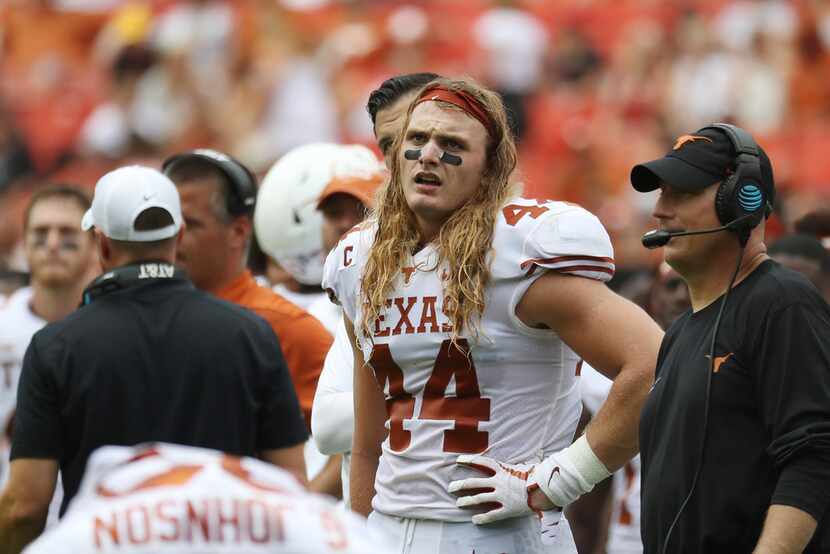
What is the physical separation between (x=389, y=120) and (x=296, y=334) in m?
0.79

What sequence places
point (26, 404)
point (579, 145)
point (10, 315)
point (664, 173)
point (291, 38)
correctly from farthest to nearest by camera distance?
point (291, 38), point (579, 145), point (10, 315), point (26, 404), point (664, 173)

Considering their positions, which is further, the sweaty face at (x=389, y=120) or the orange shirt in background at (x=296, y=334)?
the orange shirt in background at (x=296, y=334)

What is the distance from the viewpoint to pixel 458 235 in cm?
388

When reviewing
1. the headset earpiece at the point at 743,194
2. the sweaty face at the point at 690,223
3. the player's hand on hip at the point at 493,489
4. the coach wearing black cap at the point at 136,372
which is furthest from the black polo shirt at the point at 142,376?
the headset earpiece at the point at 743,194

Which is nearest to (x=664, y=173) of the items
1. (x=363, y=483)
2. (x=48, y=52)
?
(x=363, y=483)

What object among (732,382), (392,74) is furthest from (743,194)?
(392,74)

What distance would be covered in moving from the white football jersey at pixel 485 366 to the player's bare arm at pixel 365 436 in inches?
10.1

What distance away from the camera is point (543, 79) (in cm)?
1392

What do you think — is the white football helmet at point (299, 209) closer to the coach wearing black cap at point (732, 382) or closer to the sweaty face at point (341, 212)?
the sweaty face at point (341, 212)

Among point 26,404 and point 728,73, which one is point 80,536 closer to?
point 26,404

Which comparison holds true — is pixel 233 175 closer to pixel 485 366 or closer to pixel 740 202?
pixel 485 366

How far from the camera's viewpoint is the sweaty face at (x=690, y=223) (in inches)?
144

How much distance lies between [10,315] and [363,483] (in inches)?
109

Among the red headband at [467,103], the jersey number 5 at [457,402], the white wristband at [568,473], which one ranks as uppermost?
the red headband at [467,103]
